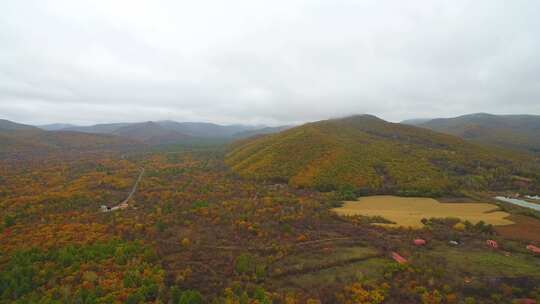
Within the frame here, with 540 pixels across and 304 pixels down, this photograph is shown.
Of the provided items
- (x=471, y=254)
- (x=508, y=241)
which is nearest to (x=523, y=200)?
(x=508, y=241)

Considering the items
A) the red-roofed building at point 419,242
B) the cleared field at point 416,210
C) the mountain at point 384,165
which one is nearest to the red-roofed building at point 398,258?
the red-roofed building at point 419,242

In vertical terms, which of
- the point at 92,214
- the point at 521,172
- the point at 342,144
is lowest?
the point at 92,214

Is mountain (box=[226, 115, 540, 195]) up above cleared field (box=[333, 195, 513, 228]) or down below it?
above

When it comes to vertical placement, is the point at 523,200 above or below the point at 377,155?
below

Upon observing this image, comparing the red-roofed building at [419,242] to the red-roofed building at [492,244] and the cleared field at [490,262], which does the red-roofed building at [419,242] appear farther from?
Answer: the red-roofed building at [492,244]

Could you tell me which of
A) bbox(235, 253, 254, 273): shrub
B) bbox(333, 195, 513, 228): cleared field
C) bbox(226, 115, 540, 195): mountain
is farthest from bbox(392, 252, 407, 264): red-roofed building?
bbox(226, 115, 540, 195): mountain

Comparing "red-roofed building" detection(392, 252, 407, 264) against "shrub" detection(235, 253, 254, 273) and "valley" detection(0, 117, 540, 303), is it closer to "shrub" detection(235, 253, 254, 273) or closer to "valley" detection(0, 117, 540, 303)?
"valley" detection(0, 117, 540, 303)

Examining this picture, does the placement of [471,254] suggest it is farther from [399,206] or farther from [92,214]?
[92,214]

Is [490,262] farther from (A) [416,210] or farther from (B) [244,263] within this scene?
(B) [244,263]
